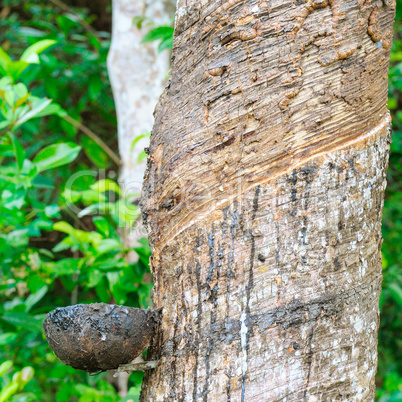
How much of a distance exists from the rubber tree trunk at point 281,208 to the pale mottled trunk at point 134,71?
1228mm

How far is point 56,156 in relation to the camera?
4.44ft

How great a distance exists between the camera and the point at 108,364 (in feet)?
2.43

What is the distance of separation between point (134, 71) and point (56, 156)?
784 millimetres

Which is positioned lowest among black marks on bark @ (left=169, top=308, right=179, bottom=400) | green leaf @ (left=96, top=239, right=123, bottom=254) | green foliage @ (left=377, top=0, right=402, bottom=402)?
green foliage @ (left=377, top=0, right=402, bottom=402)

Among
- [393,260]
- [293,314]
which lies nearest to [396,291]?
[393,260]

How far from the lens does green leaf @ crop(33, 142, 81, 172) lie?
4.38 feet

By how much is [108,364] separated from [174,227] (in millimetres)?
261

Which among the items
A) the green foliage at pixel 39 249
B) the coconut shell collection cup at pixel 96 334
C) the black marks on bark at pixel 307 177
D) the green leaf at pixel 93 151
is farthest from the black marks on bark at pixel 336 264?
the green leaf at pixel 93 151

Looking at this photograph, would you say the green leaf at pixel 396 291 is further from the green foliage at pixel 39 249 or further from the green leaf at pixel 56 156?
the green leaf at pixel 56 156

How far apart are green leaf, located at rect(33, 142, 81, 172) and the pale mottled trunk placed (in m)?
0.56

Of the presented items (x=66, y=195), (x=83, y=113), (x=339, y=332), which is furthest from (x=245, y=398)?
(x=83, y=113)

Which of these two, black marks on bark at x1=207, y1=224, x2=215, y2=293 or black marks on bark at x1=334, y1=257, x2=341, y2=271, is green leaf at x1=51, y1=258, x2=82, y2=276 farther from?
black marks on bark at x1=334, y1=257, x2=341, y2=271

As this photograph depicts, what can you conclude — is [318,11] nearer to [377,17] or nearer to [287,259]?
[377,17]

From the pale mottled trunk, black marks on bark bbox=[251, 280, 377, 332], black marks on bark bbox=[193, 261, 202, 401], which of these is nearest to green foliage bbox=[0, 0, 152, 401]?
the pale mottled trunk
